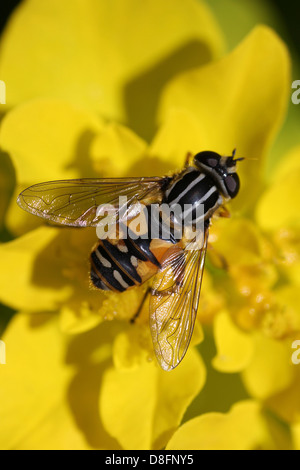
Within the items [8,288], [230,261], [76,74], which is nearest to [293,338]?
[230,261]

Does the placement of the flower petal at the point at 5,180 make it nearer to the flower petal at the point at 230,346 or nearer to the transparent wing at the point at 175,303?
the transparent wing at the point at 175,303

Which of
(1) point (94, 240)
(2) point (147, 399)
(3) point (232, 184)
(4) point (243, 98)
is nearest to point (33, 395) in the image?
(2) point (147, 399)

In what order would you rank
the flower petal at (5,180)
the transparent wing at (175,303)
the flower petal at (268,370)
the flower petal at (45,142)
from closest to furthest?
the transparent wing at (175,303), the flower petal at (45,142), the flower petal at (268,370), the flower petal at (5,180)

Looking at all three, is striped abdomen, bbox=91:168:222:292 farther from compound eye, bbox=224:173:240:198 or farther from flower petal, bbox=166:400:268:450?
flower petal, bbox=166:400:268:450

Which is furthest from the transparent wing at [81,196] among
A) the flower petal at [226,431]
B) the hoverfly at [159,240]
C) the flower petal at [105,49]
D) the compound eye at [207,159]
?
the flower petal at [226,431]

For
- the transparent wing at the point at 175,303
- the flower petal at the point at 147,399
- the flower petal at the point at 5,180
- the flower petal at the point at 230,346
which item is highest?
the flower petal at the point at 5,180

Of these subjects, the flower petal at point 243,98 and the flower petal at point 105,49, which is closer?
the flower petal at point 243,98
